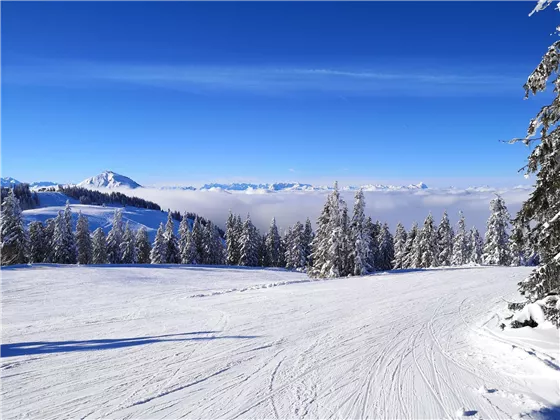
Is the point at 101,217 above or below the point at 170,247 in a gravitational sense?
above

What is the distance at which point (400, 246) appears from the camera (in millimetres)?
67188

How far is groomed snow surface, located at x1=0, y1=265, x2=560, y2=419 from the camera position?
575cm

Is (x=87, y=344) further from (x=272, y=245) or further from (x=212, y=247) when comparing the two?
(x=272, y=245)

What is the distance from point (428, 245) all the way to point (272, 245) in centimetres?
3059

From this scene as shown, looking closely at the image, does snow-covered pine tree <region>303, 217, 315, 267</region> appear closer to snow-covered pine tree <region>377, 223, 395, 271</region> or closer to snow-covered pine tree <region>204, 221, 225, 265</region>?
snow-covered pine tree <region>377, 223, 395, 271</region>

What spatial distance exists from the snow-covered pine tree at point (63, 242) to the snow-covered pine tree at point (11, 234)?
966 cm

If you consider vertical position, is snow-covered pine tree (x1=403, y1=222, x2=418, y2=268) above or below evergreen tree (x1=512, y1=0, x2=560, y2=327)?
below

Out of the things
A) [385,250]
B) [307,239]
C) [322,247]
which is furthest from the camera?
[385,250]

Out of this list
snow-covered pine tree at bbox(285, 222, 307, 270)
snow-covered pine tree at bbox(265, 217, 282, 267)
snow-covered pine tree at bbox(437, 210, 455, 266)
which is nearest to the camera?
snow-covered pine tree at bbox(437, 210, 455, 266)

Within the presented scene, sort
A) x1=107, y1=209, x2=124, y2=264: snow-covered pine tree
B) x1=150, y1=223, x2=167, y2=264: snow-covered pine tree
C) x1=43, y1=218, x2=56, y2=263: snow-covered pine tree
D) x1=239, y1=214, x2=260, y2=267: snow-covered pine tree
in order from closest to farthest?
1. x1=43, y1=218, x2=56, y2=263: snow-covered pine tree
2. x1=150, y1=223, x2=167, y2=264: snow-covered pine tree
3. x1=107, y1=209, x2=124, y2=264: snow-covered pine tree
4. x1=239, y1=214, x2=260, y2=267: snow-covered pine tree

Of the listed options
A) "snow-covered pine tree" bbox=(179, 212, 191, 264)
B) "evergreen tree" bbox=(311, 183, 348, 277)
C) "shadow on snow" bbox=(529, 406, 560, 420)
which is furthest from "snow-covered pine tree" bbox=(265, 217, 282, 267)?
"shadow on snow" bbox=(529, 406, 560, 420)

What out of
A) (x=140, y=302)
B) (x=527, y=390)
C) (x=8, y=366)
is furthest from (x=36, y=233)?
(x=527, y=390)

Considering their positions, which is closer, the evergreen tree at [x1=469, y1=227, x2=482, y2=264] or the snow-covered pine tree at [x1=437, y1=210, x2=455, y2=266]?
the evergreen tree at [x1=469, y1=227, x2=482, y2=264]

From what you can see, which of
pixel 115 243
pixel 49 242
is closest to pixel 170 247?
pixel 115 243
